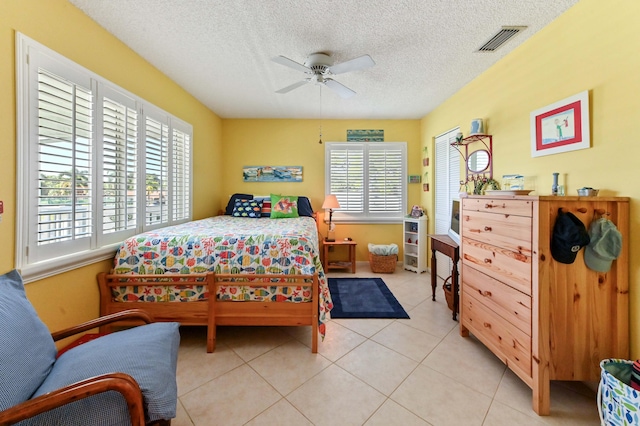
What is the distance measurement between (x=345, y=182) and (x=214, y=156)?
2184 millimetres

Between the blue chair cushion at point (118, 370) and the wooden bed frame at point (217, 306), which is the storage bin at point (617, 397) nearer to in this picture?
the wooden bed frame at point (217, 306)

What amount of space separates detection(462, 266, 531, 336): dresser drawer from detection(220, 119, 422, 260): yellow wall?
220cm

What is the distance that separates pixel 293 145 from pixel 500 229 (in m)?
3.23

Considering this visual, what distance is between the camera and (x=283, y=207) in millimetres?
3598

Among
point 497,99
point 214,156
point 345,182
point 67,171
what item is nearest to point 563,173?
point 497,99

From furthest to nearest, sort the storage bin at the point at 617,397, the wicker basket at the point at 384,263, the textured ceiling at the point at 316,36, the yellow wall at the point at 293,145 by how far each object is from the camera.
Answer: the yellow wall at the point at 293,145
the wicker basket at the point at 384,263
the textured ceiling at the point at 316,36
the storage bin at the point at 617,397

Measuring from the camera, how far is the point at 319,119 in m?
4.07

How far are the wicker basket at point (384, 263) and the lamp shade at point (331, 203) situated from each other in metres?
0.99

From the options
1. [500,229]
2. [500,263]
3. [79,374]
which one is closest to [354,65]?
[500,229]

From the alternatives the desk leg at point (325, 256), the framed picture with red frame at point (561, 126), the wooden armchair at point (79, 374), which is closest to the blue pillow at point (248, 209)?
the desk leg at point (325, 256)

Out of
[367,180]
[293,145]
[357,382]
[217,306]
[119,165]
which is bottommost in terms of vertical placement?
[357,382]

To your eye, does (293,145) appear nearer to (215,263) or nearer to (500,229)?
(215,263)

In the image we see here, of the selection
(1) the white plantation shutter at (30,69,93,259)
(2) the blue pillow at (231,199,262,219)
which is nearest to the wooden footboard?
(1) the white plantation shutter at (30,69,93,259)

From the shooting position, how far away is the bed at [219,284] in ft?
6.08
